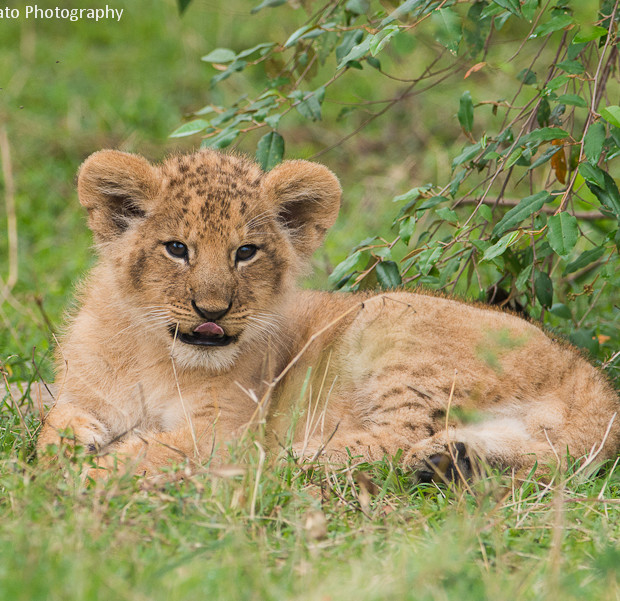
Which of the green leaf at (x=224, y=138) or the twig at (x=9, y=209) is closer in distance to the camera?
the green leaf at (x=224, y=138)

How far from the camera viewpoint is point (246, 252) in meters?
4.29

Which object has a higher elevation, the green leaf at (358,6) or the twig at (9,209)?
the green leaf at (358,6)

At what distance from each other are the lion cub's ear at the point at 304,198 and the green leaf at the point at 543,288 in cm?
121

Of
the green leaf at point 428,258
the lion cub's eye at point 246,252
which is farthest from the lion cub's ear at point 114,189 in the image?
the green leaf at point 428,258

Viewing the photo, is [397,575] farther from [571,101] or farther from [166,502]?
[571,101]

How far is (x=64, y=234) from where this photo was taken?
822cm

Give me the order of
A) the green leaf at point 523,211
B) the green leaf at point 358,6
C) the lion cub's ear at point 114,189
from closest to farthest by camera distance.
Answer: the lion cub's ear at point 114,189
the green leaf at point 523,211
the green leaf at point 358,6

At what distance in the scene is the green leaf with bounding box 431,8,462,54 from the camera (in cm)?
395

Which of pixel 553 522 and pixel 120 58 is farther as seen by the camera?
pixel 120 58

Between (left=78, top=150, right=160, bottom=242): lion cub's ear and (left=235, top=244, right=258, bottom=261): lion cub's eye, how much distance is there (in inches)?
20.2

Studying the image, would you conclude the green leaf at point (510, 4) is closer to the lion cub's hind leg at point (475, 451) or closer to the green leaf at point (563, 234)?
the green leaf at point (563, 234)

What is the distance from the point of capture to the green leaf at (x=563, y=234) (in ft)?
13.3

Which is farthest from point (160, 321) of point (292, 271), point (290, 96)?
point (290, 96)

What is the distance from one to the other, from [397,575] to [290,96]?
3062 mm
